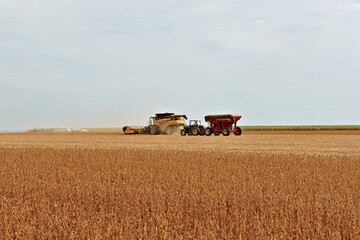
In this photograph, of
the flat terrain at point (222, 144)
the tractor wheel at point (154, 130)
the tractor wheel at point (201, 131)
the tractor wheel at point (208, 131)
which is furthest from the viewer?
the tractor wheel at point (154, 130)

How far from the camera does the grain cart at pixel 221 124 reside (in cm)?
3158

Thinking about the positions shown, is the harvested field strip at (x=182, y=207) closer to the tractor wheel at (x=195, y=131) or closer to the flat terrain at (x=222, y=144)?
the flat terrain at (x=222, y=144)

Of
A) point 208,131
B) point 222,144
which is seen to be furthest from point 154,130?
point 222,144

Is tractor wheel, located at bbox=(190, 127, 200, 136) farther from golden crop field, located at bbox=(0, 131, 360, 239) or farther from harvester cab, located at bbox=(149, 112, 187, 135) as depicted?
golden crop field, located at bbox=(0, 131, 360, 239)

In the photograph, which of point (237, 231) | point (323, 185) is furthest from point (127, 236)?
point (323, 185)

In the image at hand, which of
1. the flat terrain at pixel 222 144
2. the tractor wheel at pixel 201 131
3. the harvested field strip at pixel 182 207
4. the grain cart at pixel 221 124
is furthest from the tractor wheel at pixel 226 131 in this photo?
the harvested field strip at pixel 182 207

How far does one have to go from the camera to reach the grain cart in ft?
104

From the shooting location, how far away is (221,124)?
32.1 metres

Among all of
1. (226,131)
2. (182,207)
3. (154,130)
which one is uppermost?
(154,130)

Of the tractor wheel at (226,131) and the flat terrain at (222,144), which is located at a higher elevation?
the tractor wheel at (226,131)

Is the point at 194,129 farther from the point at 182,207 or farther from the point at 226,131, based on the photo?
the point at 182,207

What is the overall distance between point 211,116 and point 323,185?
24.4 meters

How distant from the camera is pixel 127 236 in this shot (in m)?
4.35

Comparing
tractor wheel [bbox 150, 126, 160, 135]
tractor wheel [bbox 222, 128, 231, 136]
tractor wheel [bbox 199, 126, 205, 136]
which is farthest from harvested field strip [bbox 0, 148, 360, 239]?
tractor wheel [bbox 150, 126, 160, 135]
